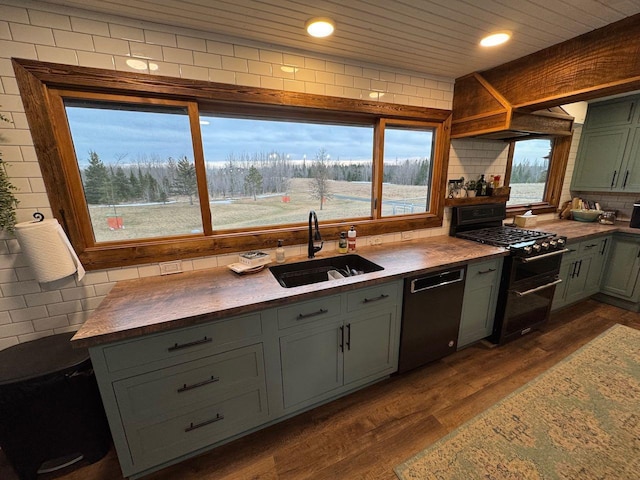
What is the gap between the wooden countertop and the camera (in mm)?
1175

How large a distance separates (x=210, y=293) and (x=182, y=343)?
30 centimetres

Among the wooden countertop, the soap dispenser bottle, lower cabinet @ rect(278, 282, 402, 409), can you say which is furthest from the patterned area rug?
the soap dispenser bottle

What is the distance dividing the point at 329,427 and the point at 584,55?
9.96 feet

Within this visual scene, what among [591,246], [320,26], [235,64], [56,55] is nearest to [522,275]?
[591,246]

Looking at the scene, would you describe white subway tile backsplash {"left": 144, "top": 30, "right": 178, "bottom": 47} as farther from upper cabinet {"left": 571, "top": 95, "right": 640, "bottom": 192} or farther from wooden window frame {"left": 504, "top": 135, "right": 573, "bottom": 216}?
upper cabinet {"left": 571, "top": 95, "right": 640, "bottom": 192}

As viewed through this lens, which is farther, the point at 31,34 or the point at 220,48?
the point at 220,48

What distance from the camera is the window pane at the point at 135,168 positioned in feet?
5.15

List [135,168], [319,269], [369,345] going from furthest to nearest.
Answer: [319,269], [369,345], [135,168]

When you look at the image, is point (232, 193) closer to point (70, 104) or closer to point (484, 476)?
point (70, 104)

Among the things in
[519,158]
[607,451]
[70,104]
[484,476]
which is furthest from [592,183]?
[70,104]

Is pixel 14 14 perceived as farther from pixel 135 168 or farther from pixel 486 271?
pixel 486 271

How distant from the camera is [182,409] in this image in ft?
4.39

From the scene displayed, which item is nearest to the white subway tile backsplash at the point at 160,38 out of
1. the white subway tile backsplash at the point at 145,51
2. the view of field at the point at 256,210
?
the white subway tile backsplash at the point at 145,51

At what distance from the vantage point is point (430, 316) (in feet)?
6.43
